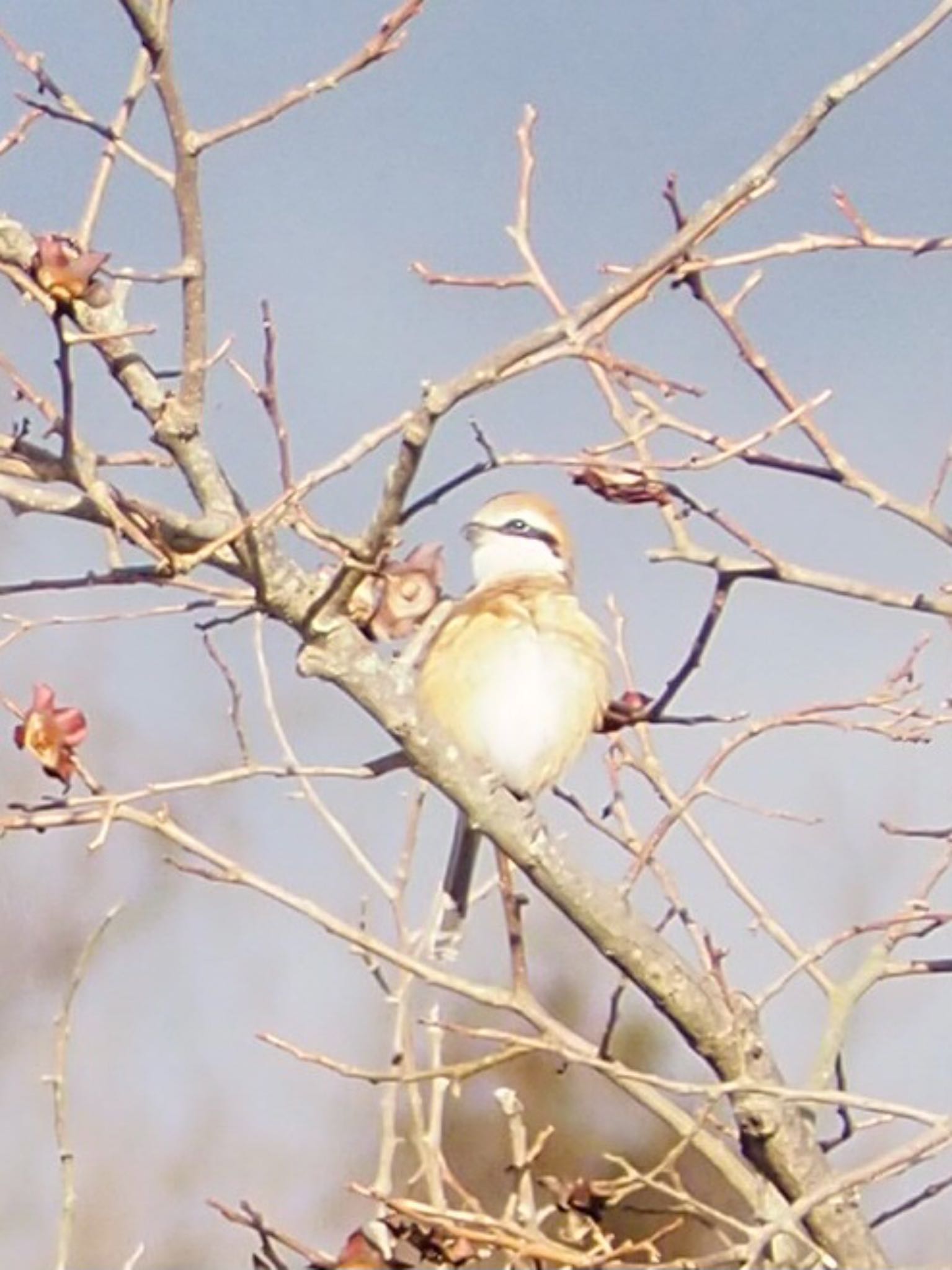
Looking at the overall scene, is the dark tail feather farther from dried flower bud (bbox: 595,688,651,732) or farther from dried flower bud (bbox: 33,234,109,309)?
dried flower bud (bbox: 33,234,109,309)

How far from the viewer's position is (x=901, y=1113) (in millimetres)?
1792

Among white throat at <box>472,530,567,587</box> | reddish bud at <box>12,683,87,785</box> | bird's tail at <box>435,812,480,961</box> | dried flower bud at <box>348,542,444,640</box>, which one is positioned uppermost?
white throat at <box>472,530,567,587</box>

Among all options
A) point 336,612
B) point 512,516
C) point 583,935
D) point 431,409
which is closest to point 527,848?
point 583,935

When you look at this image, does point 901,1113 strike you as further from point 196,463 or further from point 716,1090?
point 196,463

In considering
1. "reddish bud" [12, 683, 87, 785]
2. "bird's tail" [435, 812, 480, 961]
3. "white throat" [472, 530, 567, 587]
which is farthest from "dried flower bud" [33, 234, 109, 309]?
"white throat" [472, 530, 567, 587]

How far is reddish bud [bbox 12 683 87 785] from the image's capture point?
2.09 metres

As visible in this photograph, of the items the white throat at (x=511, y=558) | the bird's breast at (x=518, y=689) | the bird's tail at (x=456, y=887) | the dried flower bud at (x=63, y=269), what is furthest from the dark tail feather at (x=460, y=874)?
the dried flower bud at (x=63, y=269)

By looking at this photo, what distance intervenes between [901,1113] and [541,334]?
2.35ft

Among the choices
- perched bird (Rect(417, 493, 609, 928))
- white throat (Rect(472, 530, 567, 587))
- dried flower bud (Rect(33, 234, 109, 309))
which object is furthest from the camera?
white throat (Rect(472, 530, 567, 587))

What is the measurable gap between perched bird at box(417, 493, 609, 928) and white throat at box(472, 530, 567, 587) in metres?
0.10

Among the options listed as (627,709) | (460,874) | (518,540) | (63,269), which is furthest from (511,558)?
(63,269)

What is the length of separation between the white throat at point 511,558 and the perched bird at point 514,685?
0.10m

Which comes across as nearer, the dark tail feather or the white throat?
the dark tail feather

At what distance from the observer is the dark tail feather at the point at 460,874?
3.02m
